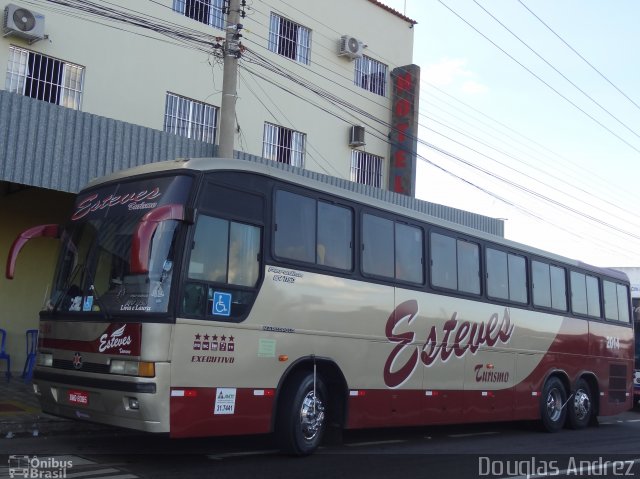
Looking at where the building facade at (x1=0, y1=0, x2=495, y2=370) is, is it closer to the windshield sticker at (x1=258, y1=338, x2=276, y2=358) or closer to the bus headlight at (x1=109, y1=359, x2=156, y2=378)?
the bus headlight at (x1=109, y1=359, x2=156, y2=378)

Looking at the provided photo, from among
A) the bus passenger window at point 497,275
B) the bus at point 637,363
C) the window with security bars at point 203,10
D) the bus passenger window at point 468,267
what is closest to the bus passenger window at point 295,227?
the bus passenger window at point 468,267

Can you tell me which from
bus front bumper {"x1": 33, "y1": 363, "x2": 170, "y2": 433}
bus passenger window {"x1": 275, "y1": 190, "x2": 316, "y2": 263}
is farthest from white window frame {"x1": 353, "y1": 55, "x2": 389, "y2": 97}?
bus front bumper {"x1": 33, "y1": 363, "x2": 170, "y2": 433}

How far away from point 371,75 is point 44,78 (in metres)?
11.0

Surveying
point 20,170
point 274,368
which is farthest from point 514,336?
point 20,170

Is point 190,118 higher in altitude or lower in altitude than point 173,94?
lower

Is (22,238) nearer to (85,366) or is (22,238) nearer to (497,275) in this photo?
(85,366)

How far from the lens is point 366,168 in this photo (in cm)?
2283

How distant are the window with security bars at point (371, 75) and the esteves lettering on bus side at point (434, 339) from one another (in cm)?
1201

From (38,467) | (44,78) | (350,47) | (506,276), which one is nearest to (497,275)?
(506,276)

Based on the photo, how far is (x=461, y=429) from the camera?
13.6m

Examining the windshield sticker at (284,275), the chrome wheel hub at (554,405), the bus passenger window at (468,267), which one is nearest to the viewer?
the windshield sticker at (284,275)

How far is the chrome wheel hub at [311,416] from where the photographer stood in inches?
349

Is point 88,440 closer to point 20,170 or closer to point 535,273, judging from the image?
point 20,170

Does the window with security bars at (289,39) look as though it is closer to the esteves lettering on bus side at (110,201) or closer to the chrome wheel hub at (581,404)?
the chrome wheel hub at (581,404)
